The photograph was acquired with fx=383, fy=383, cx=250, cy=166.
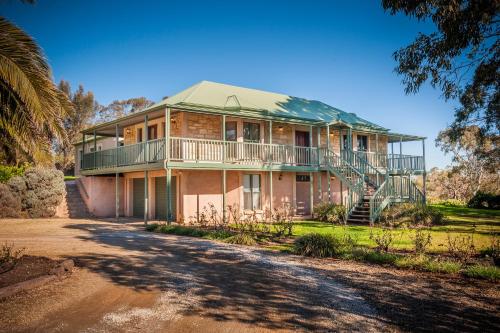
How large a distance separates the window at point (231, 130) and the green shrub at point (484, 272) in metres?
14.3

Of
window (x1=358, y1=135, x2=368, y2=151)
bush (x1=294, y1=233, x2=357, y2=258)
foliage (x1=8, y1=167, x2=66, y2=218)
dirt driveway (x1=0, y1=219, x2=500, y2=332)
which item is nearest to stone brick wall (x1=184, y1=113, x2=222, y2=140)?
foliage (x1=8, y1=167, x2=66, y2=218)

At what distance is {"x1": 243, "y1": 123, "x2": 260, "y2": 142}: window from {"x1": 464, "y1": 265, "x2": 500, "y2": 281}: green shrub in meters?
14.4

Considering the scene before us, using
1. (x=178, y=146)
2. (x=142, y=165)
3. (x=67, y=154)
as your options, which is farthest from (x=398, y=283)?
(x=67, y=154)

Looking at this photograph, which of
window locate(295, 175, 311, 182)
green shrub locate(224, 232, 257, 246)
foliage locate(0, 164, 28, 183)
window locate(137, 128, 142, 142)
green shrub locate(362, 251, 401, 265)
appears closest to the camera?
green shrub locate(362, 251, 401, 265)

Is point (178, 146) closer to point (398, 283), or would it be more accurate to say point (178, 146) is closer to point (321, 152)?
point (321, 152)

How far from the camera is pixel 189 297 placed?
6.15 meters

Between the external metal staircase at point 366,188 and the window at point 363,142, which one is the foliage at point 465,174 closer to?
the window at point 363,142

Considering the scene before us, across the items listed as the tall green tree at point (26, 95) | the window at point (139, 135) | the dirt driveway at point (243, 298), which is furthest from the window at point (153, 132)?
the dirt driveway at point (243, 298)

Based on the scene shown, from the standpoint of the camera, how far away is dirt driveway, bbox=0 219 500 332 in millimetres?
5012

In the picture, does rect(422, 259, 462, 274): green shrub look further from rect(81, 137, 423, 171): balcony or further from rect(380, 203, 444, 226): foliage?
rect(81, 137, 423, 171): balcony

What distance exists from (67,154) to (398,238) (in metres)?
46.0

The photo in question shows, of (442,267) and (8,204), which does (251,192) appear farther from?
(442,267)

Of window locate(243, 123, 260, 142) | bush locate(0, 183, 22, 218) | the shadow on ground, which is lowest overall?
the shadow on ground

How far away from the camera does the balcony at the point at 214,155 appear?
1694 centimetres
